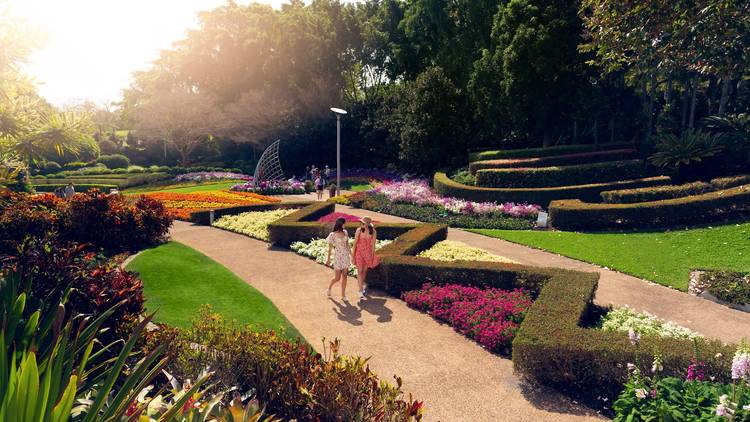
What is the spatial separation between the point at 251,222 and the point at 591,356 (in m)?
14.4

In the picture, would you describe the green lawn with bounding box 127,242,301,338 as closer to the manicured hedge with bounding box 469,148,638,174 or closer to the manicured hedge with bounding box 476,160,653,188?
the manicured hedge with bounding box 476,160,653,188

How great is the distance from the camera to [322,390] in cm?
516

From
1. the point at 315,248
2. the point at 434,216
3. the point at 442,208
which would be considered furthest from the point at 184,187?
the point at 315,248

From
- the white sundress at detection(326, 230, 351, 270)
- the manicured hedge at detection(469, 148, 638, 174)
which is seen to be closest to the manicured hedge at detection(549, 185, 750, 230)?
the manicured hedge at detection(469, 148, 638, 174)

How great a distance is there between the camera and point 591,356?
6750mm

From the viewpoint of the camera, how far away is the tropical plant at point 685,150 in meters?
21.8

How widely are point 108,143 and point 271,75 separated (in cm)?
2490

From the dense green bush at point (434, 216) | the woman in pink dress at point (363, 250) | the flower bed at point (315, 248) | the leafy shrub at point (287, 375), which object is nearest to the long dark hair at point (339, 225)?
the woman in pink dress at point (363, 250)

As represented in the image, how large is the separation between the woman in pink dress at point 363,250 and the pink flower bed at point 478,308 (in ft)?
3.24

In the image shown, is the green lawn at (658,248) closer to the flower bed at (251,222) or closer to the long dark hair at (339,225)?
the long dark hair at (339,225)

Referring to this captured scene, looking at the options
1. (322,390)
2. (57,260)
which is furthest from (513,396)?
(57,260)

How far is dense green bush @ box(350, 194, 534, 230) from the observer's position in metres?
19.1

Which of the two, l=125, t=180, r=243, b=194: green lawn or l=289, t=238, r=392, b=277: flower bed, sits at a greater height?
l=125, t=180, r=243, b=194: green lawn

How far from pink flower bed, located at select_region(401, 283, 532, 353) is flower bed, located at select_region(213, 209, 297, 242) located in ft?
26.4
